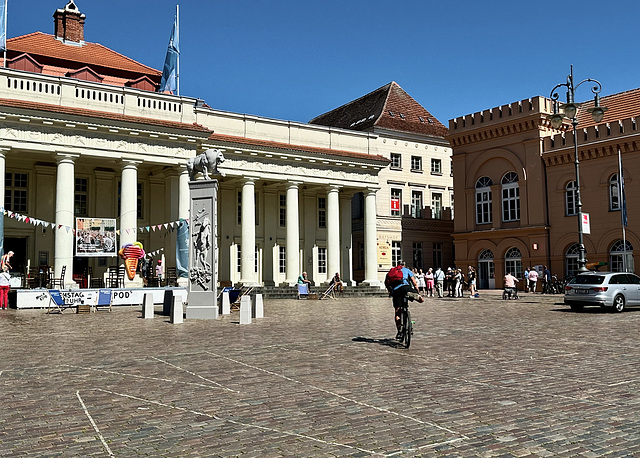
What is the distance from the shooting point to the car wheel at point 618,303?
75.7ft

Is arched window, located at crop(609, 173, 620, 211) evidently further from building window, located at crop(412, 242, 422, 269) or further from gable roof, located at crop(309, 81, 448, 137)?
gable roof, located at crop(309, 81, 448, 137)

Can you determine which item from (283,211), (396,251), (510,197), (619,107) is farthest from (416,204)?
(619,107)

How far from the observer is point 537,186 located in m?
43.0

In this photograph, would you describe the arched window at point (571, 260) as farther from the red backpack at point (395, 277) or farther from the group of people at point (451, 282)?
the red backpack at point (395, 277)

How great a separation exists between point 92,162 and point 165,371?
2776 centimetres

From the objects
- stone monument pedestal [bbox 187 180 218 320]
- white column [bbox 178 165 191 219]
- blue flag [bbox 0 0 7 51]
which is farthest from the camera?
white column [bbox 178 165 191 219]

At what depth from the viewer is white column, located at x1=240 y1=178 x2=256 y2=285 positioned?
126 ft

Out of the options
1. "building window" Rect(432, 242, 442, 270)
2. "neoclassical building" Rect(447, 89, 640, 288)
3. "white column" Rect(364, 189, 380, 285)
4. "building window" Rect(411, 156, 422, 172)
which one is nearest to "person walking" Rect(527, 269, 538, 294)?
"neoclassical building" Rect(447, 89, 640, 288)

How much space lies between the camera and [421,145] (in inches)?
2152

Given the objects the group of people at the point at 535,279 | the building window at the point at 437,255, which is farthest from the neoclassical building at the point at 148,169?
the group of people at the point at 535,279

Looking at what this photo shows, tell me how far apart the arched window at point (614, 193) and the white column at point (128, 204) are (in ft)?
93.7

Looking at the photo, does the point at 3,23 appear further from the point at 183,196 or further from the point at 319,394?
the point at 319,394

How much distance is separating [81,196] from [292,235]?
12.8m

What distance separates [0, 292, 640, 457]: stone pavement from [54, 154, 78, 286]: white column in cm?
1723
